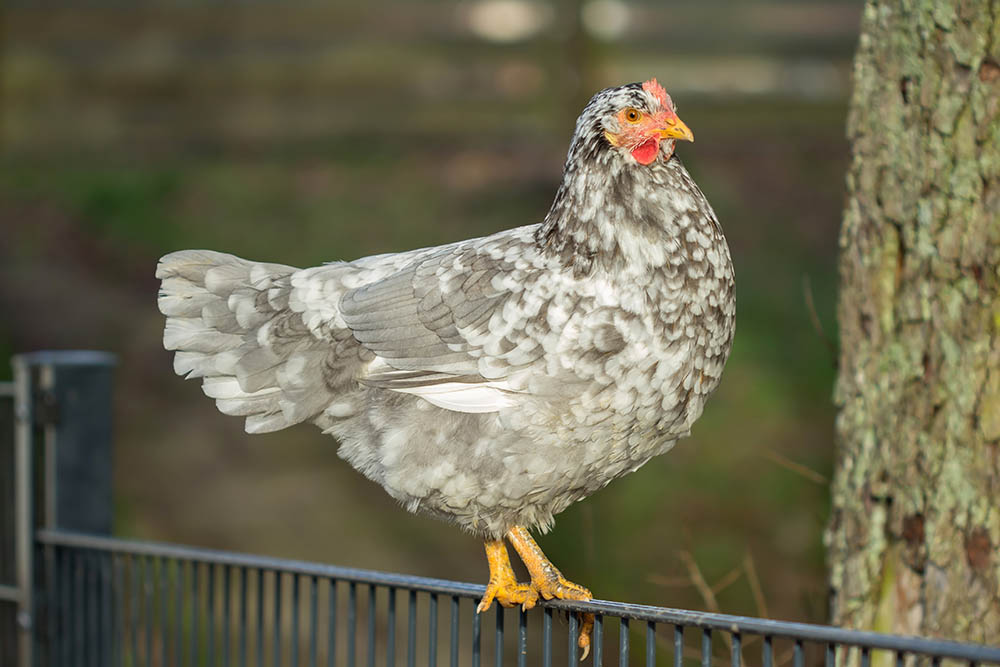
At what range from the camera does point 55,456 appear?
339 centimetres

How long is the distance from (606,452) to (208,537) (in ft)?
14.9

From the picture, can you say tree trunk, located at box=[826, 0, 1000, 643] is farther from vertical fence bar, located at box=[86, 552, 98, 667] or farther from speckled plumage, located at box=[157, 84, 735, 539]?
vertical fence bar, located at box=[86, 552, 98, 667]

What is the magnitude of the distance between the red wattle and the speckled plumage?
0.8 inches

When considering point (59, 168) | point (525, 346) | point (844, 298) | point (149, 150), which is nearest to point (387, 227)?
point (149, 150)

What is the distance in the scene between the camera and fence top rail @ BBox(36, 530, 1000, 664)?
1599mm

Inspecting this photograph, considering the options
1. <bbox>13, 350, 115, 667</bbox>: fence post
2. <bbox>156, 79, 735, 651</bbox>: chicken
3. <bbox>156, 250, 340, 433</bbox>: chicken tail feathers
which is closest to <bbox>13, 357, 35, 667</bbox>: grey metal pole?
<bbox>13, 350, 115, 667</bbox>: fence post

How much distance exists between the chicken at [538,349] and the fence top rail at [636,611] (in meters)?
0.13

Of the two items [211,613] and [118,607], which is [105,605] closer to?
[118,607]

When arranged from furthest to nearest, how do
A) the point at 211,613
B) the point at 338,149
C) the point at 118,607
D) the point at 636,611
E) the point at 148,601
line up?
the point at 338,149 → the point at 118,607 → the point at 148,601 → the point at 211,613 → the point at 636,611

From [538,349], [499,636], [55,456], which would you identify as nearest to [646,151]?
[538,349]

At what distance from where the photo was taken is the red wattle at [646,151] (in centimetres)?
217

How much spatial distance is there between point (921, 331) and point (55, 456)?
2.50 m

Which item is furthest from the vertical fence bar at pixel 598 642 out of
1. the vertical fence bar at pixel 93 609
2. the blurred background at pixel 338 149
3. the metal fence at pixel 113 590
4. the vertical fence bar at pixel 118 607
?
the blurred background at pixel 338 149

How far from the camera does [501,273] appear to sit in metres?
2.21
